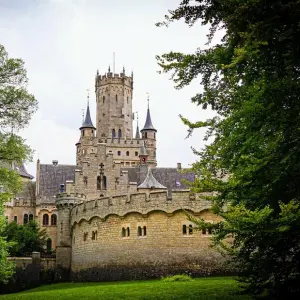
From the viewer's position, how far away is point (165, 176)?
66.4 m

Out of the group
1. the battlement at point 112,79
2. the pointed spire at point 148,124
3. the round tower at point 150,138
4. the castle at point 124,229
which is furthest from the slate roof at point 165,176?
the battlement at point 112,79

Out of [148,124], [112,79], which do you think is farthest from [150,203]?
[112,79]

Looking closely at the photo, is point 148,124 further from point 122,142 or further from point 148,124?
point 122,142

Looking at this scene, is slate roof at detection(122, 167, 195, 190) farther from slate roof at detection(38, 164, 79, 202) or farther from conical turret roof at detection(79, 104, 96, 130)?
conical turret roof at detection(79, 104, 96, 130)

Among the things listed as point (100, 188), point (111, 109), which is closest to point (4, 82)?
point (100, 188)

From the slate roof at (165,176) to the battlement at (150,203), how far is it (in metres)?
25.4

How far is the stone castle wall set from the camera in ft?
115

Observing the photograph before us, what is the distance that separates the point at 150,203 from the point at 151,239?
7.56 ft

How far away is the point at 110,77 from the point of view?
87562 millimetres

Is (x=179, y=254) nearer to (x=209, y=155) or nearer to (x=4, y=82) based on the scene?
(x=4, y=82)

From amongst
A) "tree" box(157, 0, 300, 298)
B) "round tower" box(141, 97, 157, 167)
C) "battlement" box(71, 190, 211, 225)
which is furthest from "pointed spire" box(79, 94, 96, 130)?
"tree" box(157, 0, 300, 298)

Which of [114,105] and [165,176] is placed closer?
[165,176]

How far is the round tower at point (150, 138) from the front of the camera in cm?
8324

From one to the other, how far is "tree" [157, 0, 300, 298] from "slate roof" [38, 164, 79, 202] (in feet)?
164
